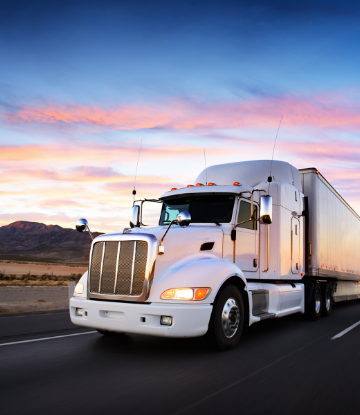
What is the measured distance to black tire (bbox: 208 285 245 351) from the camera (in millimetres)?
6578

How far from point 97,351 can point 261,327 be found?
4542mm

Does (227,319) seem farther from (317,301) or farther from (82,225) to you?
(317,301)

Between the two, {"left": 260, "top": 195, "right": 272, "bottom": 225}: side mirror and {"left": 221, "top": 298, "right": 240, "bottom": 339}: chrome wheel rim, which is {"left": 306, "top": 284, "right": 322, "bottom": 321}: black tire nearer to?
{"left": 260, "top": 195, "right": 272, "bottom": 225}: side mirror

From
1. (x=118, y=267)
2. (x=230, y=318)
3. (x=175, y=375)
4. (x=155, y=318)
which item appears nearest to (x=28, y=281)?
(x=118, y=267)

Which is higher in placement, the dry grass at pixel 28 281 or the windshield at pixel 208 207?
the windshield at pixel 208 207

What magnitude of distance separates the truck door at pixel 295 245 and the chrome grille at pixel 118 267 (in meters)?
4.96

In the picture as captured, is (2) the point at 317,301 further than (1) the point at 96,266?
Yes

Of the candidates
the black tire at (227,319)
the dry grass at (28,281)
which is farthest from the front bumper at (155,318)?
the dry grass at (28,281)

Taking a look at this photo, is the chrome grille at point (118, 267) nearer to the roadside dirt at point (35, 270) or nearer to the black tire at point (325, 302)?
the black tire at point (325, 302)

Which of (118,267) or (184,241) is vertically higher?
(184,241)

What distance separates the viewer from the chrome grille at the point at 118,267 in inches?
255

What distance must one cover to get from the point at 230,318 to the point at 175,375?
1.86 m

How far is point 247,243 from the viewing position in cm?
835

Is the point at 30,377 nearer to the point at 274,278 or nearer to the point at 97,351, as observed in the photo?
the point at 97,351
